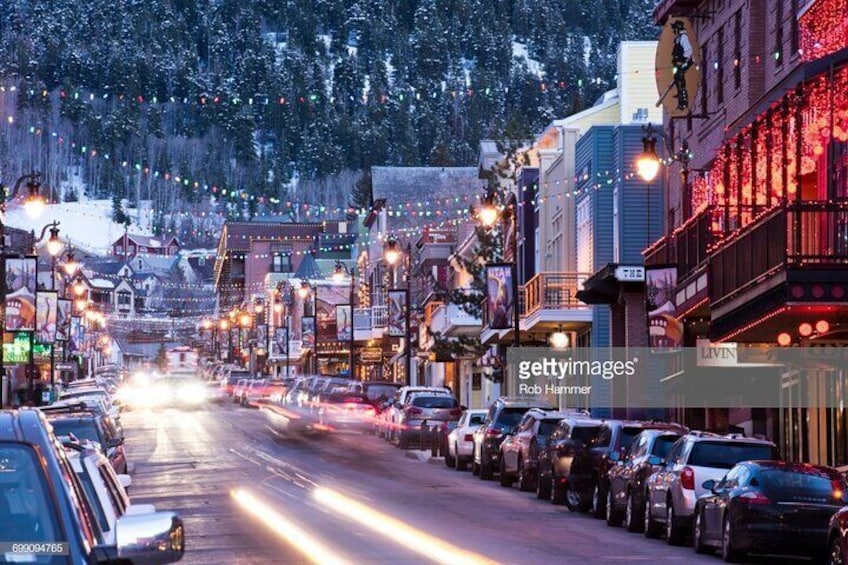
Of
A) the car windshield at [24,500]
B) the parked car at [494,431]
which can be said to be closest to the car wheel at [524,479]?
the parked car at [494,431]

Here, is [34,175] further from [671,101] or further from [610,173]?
[610,173]

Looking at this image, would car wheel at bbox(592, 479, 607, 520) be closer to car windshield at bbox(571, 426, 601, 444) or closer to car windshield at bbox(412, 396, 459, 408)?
car windshield at bbox(571, 426, 601, 444)

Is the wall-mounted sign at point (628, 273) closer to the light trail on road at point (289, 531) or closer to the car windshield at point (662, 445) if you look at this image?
the light trail on road at point (289, 531)

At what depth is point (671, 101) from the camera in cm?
4525

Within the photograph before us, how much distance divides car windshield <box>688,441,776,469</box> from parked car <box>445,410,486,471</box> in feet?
62.4

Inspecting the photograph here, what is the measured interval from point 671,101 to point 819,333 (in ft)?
53.6

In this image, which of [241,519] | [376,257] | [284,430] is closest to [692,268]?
[241,519]

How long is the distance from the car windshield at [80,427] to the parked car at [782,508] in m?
11.1

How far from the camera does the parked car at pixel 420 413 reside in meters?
53.9

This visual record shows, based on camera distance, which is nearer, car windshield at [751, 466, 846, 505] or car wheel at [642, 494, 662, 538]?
car windshield at [751, 466, 846, 505]

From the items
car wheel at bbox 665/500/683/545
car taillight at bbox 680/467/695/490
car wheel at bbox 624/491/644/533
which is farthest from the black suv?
car wheel at bbox 624/491/644/533

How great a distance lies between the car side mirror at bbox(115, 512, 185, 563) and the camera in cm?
880

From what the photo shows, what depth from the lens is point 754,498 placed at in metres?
22.1

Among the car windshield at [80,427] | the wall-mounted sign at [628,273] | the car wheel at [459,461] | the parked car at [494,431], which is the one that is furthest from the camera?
the wall-mounted sign at [628,273]
